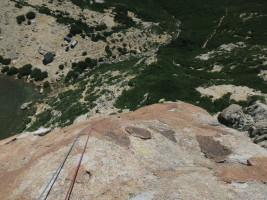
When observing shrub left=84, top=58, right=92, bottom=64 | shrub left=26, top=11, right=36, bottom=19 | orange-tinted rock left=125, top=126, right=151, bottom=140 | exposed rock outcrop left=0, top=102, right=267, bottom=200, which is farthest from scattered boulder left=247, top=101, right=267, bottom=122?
shrub left=26, top=11, right=36, bottom=19

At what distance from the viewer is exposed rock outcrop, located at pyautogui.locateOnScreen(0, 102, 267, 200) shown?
1330 cm

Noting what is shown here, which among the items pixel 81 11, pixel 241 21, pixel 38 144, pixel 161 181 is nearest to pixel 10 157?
pixel 38 144

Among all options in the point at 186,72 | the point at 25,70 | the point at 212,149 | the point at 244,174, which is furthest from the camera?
the point at 25,70

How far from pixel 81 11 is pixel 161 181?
76788 mm

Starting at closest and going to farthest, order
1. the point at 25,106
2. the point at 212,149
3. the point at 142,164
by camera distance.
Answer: the point at 142,164
the point at 212,149
the point at 25,106

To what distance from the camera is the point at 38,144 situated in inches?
838

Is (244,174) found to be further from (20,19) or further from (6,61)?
(20,19)

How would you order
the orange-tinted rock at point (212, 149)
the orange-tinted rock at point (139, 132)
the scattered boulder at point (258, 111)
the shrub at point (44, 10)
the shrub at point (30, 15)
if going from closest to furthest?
1. the orange-tinted rock at point (139, 132)
2. the orange-tinted rock at point (212, 149)
3. the scattered boulder at point (258, 111)
4. the shrub at point (30, 15)
5. the shrub at point (44, 10)

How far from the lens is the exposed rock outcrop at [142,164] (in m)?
13.3

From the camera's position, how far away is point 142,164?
15844mm

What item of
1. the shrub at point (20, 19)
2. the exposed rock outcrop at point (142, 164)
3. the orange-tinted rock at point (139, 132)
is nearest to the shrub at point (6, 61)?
the shrub at point (20, 19)

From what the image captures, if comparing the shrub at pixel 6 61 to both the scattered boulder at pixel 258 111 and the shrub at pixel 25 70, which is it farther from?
the scattered boulder at pixel 258 111

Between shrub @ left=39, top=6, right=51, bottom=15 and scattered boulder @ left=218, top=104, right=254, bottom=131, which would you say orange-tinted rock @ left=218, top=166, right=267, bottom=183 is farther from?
shrub @ left=39, top=6, right=51, bottom=15

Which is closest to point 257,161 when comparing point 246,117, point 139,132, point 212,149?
point 212,149
